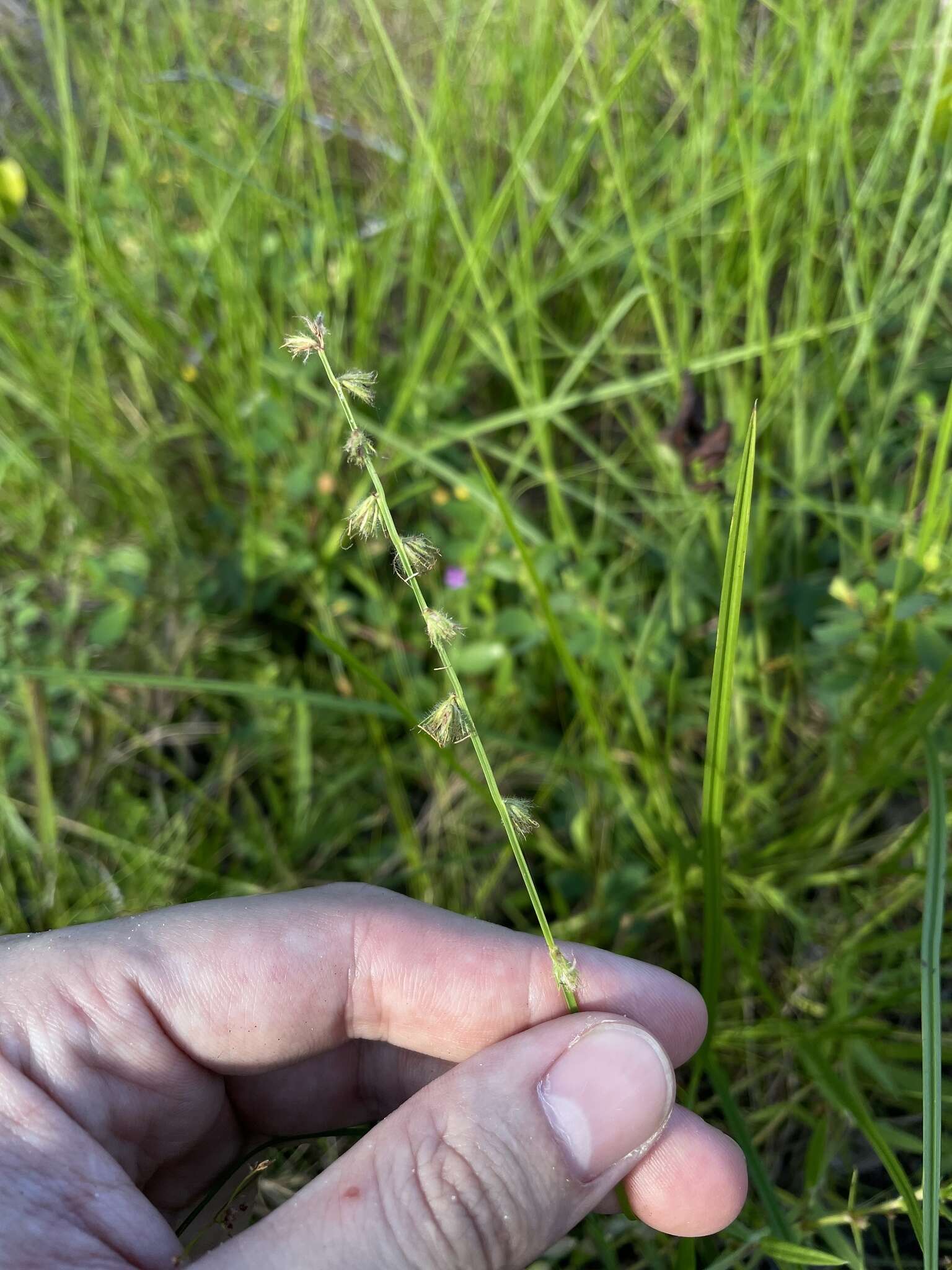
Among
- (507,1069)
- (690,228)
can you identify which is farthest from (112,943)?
(690,228)

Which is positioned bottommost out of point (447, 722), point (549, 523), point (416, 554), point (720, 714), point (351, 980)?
point (351, 980)

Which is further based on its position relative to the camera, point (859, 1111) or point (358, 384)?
point (859, 1111)

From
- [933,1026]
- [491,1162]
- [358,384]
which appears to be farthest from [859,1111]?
[358,384]

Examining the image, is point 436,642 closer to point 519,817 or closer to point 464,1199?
point 519,817

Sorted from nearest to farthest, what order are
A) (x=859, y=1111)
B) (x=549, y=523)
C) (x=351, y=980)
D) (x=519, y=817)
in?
1. (x=519, y=817)
2. (x=859, y=1111)
3. (x=351, y=980)
4. (x=549, y=523)

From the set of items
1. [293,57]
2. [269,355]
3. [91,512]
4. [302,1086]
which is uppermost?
[293,57]

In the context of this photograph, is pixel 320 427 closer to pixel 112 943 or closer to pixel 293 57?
pixel 293 57
